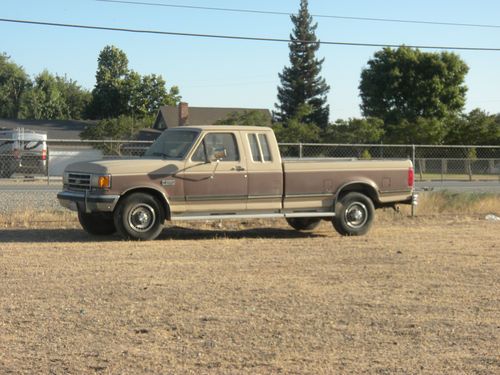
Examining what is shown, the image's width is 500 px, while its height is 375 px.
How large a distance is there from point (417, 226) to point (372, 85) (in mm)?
51982

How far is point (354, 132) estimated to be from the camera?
47.9 metres

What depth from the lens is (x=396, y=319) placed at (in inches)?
271

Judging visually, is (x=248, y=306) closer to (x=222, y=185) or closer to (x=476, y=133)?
(x=222, y=185)

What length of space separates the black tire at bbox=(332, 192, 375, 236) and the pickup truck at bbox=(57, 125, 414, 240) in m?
0.02

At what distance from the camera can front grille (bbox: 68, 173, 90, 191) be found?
38.6ft

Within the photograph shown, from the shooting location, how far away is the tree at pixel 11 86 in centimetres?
8519

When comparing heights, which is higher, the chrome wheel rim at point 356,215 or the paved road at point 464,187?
the paved road at point 464,187

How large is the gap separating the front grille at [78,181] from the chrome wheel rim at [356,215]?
14.9 feet

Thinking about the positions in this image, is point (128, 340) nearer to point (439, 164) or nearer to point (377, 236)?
point (377, 236)

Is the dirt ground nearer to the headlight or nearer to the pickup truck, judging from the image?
the pickup truck

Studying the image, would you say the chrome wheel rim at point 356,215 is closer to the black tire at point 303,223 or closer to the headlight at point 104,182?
the black tire at point 303,223

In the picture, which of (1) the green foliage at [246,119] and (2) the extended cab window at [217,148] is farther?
(1) the green foliage at [246,119]

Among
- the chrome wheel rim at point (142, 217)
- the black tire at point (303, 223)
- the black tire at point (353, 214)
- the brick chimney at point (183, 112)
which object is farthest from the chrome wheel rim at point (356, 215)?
the brick chimney at point (183, 112)

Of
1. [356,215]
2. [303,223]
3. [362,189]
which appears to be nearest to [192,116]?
[303,223]
